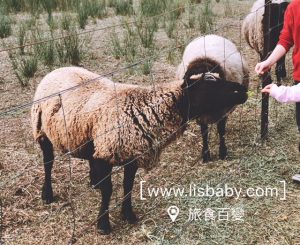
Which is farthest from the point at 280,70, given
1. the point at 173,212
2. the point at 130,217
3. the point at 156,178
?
the point at 130,217

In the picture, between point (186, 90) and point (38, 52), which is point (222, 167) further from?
point (38, 52)

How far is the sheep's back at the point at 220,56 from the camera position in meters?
4.75

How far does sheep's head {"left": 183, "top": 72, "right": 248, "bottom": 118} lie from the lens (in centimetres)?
362

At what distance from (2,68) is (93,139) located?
4.55 metres

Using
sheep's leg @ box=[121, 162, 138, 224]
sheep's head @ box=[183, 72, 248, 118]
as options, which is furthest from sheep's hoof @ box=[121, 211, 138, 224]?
sheep's head @ box=[183, 72, 248, 118]

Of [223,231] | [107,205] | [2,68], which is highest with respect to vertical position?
[2,68]

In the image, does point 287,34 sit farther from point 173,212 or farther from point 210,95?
point 173,212

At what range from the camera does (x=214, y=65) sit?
15.1ft

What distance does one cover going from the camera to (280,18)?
602cm

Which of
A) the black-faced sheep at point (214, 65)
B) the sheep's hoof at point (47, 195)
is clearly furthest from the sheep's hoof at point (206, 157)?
the sheep's hoof at point (47, 195)

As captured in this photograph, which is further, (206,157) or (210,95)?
(206,157)

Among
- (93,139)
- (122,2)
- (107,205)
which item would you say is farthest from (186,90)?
(122,2)

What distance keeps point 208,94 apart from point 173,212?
1.04 m

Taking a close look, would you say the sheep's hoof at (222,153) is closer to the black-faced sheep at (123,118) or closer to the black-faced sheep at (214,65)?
the black-faced sheep at (214,65)
